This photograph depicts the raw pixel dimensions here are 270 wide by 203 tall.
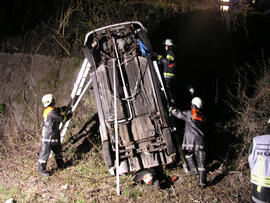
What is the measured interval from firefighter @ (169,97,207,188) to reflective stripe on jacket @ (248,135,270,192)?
129 cm

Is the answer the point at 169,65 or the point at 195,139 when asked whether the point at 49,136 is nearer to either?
the point at 195,139

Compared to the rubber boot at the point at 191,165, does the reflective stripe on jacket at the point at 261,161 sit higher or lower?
higher

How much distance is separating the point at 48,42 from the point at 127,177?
6.22m

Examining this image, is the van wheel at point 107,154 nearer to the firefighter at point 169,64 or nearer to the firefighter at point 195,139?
the firefighter at point 195,139

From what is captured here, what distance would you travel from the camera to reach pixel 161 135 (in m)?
4.88

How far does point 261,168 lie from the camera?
3.64 m

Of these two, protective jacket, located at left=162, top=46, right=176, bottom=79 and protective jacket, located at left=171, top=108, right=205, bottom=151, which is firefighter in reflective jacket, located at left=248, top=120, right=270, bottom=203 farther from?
protective jacket, located at left=162, top=46, right=176, bottom=79

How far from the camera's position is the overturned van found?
15.8 ft

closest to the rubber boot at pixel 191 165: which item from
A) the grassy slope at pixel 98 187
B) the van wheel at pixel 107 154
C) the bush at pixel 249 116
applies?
the grassy slope at pixel 98 187

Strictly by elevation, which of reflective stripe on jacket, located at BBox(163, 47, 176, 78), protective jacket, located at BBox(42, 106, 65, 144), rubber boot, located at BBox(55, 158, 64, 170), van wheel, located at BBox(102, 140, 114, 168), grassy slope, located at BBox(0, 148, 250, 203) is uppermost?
reflective stripe on jacket, located at BBox(163, 47, 176, 78)

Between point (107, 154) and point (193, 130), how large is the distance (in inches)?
75.9

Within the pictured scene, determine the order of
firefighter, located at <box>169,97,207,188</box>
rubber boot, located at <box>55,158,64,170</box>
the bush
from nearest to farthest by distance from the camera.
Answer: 1. firefighter, located at <box>169,97,207,188</box>
2. rubber boot, located at <box>55,158,64,170</box>
3. the bush

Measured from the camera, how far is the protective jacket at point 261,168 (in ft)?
11.8

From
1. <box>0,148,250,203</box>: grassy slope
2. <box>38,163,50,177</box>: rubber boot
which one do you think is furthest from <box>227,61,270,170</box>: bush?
<box>38,163,50,177</box>: rubber boot
